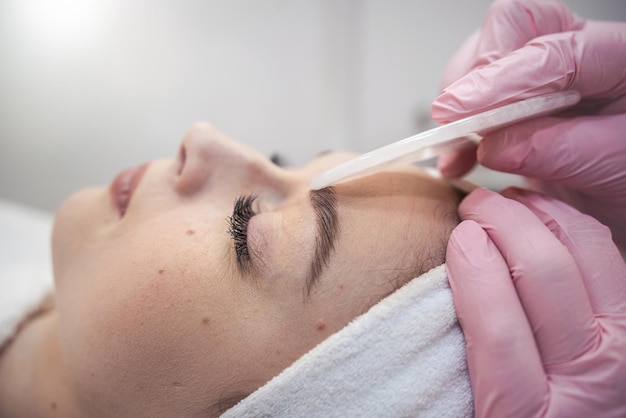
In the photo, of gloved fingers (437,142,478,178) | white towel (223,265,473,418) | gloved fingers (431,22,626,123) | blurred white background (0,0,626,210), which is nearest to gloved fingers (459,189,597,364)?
white towel (223,265,473,418)

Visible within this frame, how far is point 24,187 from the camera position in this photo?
1678mm

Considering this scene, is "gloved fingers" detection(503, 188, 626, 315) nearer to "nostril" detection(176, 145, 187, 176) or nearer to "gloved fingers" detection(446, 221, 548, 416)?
"gloved fingers" detection(446, 221, 548, 416)

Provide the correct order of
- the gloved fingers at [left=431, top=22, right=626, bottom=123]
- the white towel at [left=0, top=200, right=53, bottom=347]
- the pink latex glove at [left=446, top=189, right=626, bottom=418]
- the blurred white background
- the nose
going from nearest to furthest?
the pink latex glove at [left=446, top=189, right=626, bottom=418] → the gloved fingers at [left=431, top=22, right=626, bottom=123] → the nose → the white towel at [left=0, top=200, right=53, bottom=347] → the blurred white background

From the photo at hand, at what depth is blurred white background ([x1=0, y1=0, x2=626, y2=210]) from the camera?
4.43ft

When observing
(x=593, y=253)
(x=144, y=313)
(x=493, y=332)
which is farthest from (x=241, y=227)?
(x=593, y=253)

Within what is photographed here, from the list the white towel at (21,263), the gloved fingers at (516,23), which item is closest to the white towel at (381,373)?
the gloved fingers at (516,23)

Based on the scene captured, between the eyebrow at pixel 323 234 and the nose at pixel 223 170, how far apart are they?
0.14 meters

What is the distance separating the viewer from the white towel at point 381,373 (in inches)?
25.2

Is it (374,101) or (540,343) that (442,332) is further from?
(374,101)

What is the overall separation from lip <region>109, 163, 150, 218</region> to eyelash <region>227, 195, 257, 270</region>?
302 millimetres

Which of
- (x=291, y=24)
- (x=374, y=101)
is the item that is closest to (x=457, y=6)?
(x=374, y=101)

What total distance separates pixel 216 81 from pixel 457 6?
37.9 inches

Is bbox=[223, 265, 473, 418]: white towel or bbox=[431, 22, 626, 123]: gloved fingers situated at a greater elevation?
bbox=[431, 22, 626, 123]: gloved fingers

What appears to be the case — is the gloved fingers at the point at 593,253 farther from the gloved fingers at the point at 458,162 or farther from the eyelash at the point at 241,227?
the eyelash at the point at 241,227
